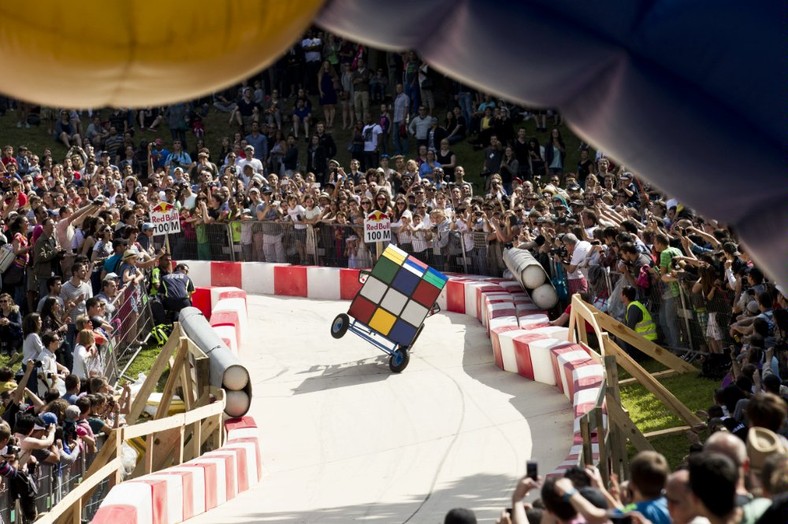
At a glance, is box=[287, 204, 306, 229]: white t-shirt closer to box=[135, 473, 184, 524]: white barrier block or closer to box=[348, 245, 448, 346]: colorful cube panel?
box=[348, 245, 448, 346]: colorful cube panel

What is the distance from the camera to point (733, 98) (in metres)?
5.58

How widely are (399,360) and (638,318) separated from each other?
3.47 metres

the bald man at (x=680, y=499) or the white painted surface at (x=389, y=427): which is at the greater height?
the bald man at (x=680, y=499)

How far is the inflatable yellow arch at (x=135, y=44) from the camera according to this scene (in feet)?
15.9

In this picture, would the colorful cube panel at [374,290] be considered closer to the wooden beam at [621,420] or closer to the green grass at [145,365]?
the green grass at [145,365]

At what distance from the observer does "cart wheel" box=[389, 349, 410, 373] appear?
1769cm

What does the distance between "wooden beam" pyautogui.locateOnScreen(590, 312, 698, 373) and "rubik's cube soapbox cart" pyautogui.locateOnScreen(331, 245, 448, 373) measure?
291cm

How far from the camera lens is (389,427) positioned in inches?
604

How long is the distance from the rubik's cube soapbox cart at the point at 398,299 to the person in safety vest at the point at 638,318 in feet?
9.13

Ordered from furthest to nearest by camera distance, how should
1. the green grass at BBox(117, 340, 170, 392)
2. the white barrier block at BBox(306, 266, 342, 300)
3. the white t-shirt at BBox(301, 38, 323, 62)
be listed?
the white t-shirt at BBox(301, 38, 323, 62)
the white barrier block at BBox(306, 266, 342, 300)
the green grass at BBox(117, 340, 170, 392)

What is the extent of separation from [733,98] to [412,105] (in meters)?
26.3

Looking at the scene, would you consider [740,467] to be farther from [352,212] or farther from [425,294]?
[352,212]

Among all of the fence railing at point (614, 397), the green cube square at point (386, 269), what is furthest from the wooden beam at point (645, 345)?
the green cube square at point (386, 269)

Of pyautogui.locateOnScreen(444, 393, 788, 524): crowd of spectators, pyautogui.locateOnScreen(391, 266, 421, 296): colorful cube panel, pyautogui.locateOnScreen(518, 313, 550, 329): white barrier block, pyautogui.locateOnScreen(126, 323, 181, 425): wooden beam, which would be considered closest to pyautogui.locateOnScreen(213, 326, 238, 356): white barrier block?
pyautogui.locateOnScreen(391, 266, 421, 296): colorful cube panel
